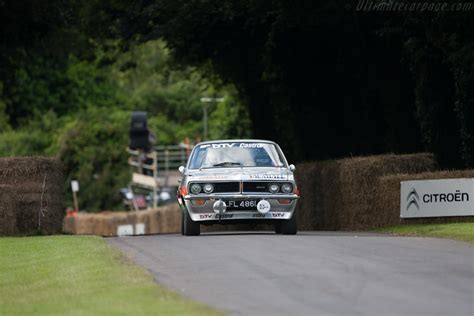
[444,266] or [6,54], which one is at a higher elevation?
[6,54]

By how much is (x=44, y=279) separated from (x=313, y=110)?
90.7ft

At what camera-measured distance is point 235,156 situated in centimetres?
2608

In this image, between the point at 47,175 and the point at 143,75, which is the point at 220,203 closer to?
the point at 47,175

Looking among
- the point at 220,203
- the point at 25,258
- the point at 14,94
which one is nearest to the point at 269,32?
the point at 220,203

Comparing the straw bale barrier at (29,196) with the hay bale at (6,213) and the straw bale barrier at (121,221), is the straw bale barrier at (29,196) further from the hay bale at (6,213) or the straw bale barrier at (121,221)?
the straw bale barrier at (121,221)

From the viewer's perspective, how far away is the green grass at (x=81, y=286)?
44.7 ft

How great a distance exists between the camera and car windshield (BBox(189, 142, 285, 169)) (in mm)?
25859

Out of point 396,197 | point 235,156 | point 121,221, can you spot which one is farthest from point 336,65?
point 121,221

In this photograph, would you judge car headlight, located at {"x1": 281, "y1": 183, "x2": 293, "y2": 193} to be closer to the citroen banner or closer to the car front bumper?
the car front bumper

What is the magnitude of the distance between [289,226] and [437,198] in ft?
15.1

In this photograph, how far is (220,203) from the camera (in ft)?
80.9

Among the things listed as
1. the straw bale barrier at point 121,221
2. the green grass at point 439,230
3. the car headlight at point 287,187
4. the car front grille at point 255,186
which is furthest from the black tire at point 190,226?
the straw bale barrier at point 121,221

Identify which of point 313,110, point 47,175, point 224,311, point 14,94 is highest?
point 14,94

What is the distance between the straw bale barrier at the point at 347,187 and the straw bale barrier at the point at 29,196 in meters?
6.77
